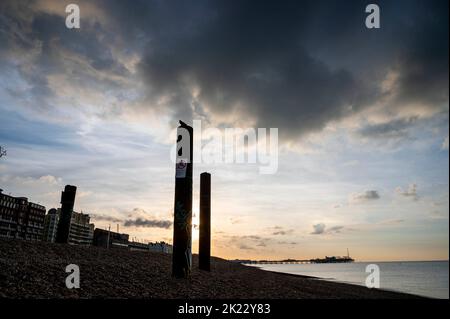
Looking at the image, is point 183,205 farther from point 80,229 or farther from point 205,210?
point 80,229

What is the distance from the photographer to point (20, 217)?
10356 cm

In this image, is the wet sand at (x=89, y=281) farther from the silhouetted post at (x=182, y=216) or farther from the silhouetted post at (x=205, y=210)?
the silhouetted post at (x=205, y=210)

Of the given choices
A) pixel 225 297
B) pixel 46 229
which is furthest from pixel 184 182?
pixel 46 229

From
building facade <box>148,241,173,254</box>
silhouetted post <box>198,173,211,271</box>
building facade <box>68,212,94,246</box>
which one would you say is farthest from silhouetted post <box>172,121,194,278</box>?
building facade <box>68,212,94,246</box>

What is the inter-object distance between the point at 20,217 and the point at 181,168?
110m

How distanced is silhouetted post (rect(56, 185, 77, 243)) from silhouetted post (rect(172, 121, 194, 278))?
1489 centimetres

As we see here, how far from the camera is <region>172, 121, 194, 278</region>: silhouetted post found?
1786 centimetres

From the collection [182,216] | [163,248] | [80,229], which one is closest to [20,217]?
[80,229]

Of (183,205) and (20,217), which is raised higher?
(20,217)

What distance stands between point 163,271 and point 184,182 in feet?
18.6

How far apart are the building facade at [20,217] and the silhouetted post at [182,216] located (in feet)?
325
